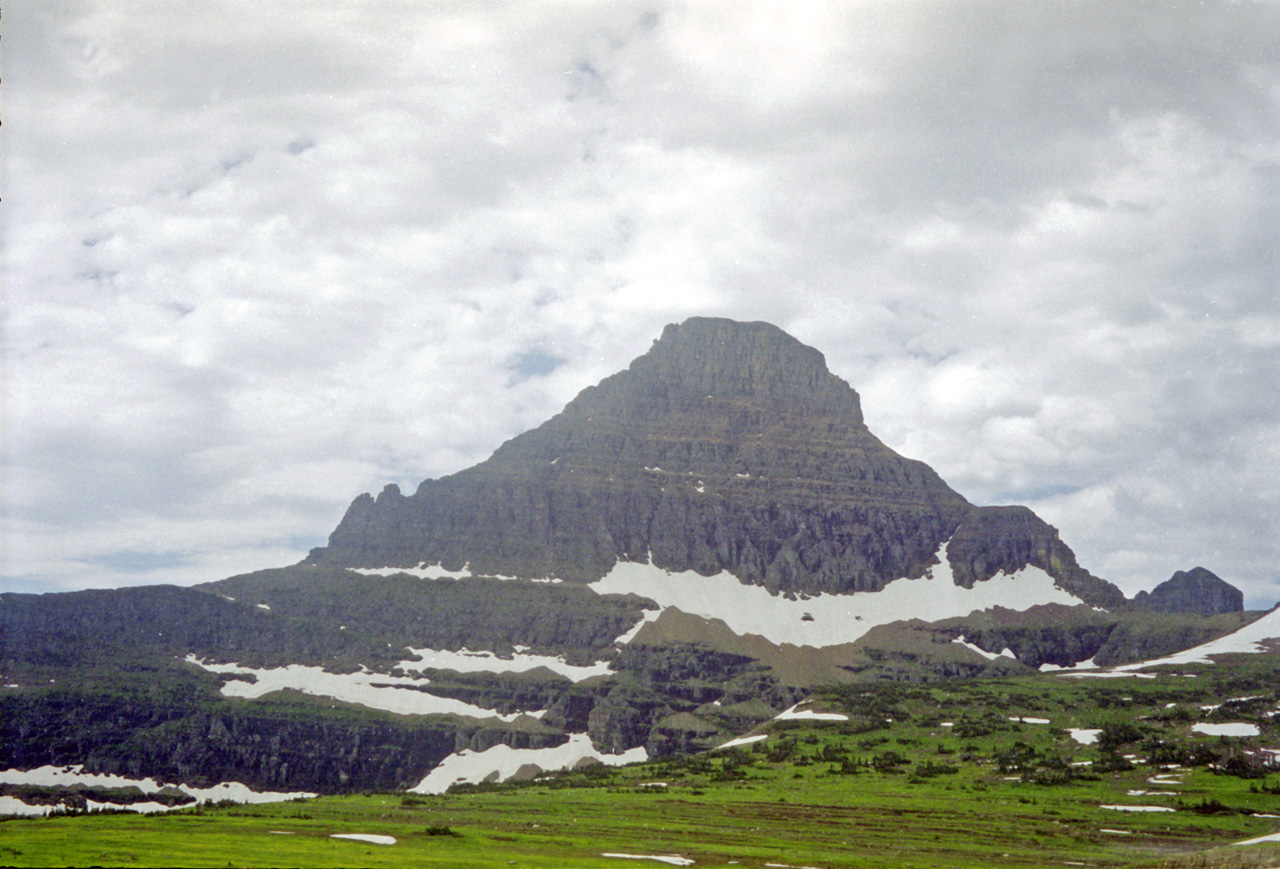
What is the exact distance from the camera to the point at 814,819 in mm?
140625

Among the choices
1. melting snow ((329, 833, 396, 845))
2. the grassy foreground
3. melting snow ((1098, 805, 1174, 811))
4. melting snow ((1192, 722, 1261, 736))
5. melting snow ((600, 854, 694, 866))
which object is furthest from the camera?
melting snow ((1192, 722, 1261, 736))

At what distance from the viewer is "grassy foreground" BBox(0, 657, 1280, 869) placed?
293 feet

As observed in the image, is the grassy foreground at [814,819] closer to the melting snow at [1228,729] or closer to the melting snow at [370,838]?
the melting snow at [370,838]

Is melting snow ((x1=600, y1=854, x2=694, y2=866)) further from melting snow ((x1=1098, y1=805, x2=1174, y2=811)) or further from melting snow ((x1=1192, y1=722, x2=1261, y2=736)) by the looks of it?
melting snow ((x1=1192, y1=722, x2=1261, y2=736))

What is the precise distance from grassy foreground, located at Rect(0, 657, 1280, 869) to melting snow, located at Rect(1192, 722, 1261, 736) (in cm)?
195

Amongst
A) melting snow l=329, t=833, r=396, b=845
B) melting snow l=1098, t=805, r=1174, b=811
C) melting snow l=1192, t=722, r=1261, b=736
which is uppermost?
melting snow l=329, t=833, r=396, b=845

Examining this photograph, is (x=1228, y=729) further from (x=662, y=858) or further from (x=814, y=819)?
(x=662, y=858)

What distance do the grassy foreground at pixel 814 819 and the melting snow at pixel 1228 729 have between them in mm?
1947

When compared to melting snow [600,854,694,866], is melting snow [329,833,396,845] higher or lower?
higher

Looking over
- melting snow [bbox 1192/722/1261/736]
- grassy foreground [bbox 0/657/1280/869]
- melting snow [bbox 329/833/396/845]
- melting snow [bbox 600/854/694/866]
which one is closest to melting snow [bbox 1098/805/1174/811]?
grassy foreground [bbox 0/657/1280/869]

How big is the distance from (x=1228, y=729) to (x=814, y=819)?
316 ft

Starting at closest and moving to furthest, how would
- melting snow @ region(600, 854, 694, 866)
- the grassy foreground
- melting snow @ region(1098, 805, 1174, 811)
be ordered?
1. the grassy foreground
2. melting snow @ region(600, 854, 694, 866)
3. melting snow @ region(1098, 805, 1174, 811)

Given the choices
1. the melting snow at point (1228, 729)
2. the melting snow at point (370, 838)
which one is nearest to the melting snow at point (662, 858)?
the melting snow at point (370, 838)

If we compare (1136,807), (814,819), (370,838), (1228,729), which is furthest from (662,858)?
(1228,729)
